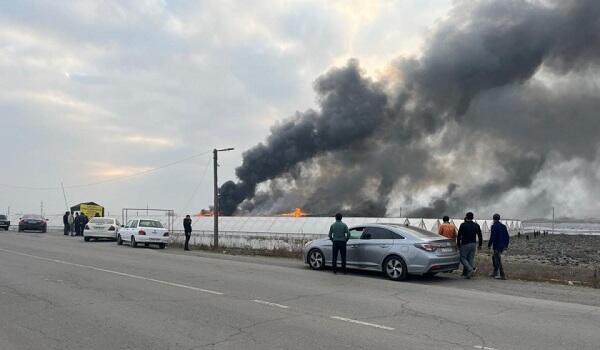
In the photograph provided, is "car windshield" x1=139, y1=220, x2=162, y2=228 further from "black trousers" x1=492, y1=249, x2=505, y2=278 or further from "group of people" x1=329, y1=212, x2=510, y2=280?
"black trousers" x1=492, y1=249, x2=505, y2=278

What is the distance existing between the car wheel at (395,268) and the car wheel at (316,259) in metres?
2.20

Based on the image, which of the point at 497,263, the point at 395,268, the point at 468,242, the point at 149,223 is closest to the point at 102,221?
the point at 149,223

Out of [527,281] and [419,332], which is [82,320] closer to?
[419,332]

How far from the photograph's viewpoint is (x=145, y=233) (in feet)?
81.0

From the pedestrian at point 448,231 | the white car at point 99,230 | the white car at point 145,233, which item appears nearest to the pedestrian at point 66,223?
the white car at point 99,230

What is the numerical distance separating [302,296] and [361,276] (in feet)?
12.8

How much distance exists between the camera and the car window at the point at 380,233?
1298 centimetres

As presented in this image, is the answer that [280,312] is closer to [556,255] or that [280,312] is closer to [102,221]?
[102,221]

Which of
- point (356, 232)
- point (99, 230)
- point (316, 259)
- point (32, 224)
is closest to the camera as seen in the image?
point (356, 232)

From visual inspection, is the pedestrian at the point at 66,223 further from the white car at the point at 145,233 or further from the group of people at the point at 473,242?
the group of people at the point at 473,242

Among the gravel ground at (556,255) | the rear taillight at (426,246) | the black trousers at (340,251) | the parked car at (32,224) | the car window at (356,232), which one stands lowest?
the gravel ground at (556,255)

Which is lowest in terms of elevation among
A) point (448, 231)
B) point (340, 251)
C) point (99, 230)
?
point (99, 230)

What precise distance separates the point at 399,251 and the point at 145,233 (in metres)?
15.5

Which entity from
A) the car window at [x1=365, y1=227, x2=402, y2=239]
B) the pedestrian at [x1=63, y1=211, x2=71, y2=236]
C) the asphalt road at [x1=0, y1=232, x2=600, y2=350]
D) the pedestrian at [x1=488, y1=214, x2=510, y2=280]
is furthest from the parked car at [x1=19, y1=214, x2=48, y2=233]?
the pedestrian at [x1=488, y1=214, x2=510, y2=280]
